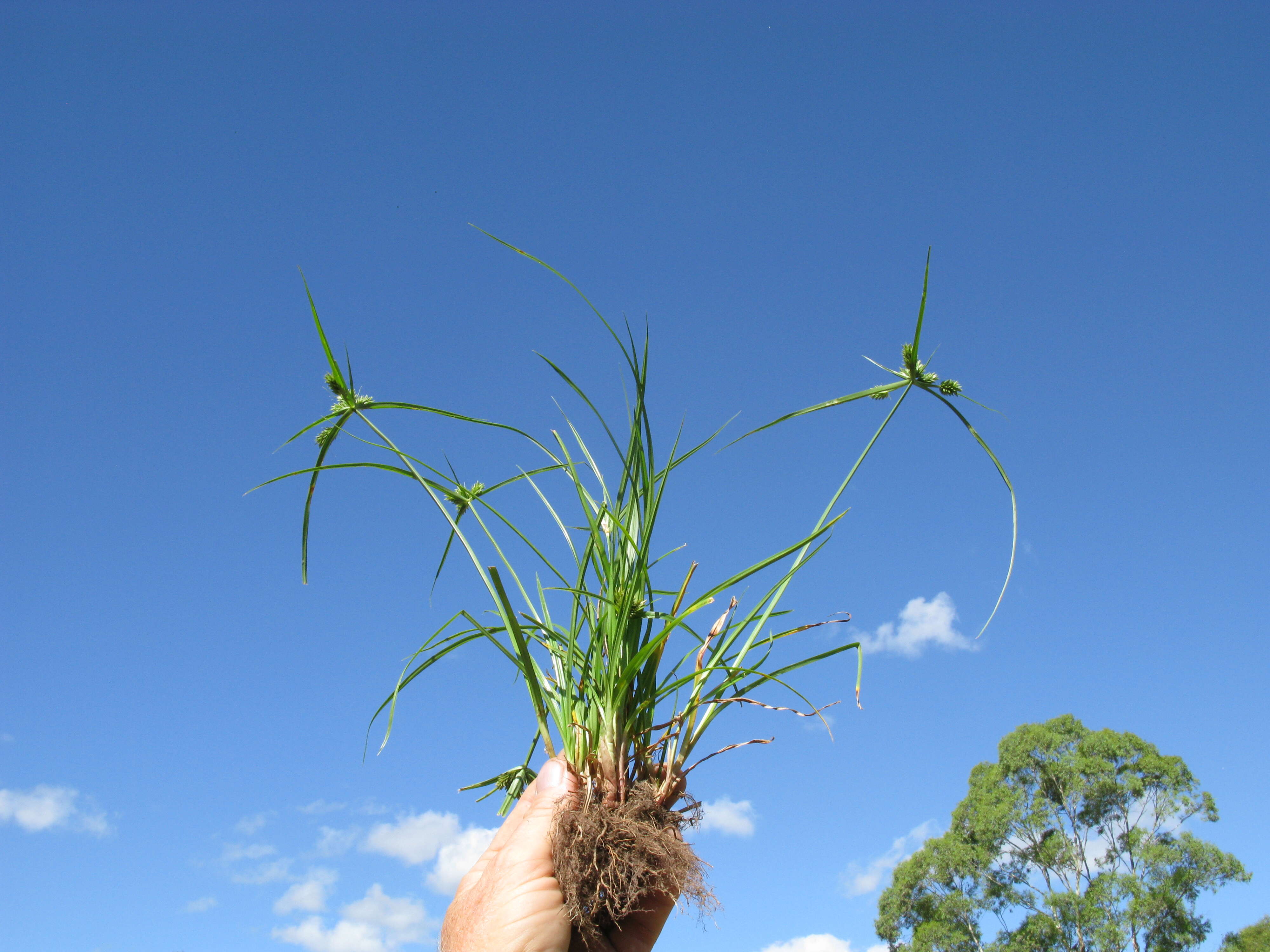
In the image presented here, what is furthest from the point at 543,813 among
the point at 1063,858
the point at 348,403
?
the point at 1063,858

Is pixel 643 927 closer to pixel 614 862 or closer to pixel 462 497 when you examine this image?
pixel 614 862

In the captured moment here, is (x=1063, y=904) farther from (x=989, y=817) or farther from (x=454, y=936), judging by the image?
(x=454, y=936)

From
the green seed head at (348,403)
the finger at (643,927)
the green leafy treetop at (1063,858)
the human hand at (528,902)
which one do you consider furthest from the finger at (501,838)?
the green leafy treetop at (1063,858)

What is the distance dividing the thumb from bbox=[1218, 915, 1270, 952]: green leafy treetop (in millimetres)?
16051

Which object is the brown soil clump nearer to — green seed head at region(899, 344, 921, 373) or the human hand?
the human hand

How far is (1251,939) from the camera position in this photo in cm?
1252

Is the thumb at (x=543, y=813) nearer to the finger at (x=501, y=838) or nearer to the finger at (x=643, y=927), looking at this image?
the finger at (x=501, y=838)

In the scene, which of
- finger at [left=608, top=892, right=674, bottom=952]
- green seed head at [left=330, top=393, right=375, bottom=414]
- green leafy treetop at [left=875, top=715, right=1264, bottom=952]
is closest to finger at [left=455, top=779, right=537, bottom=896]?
finger at [left=608, top=892, right=674, bottom=952]

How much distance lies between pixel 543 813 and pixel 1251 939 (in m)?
16.5

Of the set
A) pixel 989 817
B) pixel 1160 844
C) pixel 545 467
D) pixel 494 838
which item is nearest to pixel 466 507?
pixel 545 467

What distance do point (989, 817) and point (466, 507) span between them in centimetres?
1442

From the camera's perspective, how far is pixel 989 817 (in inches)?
523

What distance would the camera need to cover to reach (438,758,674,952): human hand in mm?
1433

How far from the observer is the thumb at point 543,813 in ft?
4.89
